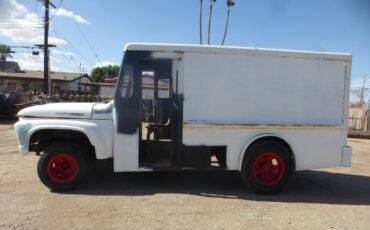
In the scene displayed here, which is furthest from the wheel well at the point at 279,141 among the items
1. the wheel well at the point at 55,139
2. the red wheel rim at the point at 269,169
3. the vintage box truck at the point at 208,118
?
the wheel well at the point at 55,139

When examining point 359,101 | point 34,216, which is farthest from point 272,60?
point 359,101

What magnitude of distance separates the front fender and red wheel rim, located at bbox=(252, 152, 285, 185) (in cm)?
257

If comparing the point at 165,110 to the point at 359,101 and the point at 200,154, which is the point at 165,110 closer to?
the point at 200,154

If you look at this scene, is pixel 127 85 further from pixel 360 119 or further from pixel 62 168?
pixel 360 119

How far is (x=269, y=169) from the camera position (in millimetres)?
6035

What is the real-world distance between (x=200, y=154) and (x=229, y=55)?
176 cm

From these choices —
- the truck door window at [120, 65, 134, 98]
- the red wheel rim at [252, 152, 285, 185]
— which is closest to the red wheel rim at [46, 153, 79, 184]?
the truck door window at [120, 65, 134, 98]

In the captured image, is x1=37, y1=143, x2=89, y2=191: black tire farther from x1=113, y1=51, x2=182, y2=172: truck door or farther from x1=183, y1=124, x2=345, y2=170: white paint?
x1=183, y1=124, x2=345, y2=170: white paint

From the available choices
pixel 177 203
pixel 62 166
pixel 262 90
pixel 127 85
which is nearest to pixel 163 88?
pixel 127 85

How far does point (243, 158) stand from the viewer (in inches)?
234

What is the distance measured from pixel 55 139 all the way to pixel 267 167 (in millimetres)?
3743

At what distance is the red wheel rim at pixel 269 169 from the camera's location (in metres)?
6.00

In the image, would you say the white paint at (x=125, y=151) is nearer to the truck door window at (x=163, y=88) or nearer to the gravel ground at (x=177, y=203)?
the gravel ground at (x=177, y=203)

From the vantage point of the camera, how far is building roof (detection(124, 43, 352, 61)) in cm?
570
